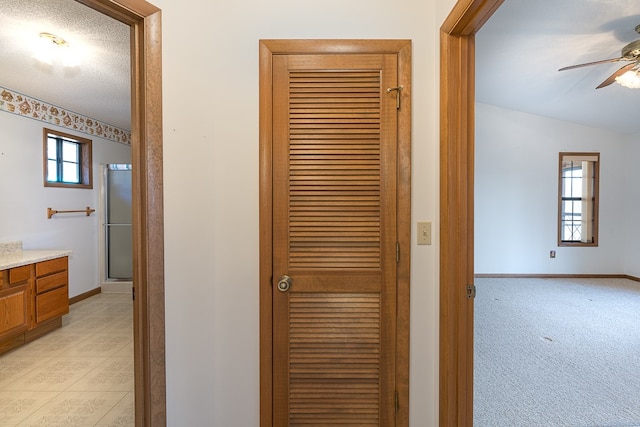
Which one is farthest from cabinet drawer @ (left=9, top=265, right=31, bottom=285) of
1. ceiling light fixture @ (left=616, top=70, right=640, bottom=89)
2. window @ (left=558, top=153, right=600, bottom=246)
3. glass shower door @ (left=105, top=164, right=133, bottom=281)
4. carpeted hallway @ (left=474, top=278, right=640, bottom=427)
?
window @ (left=558, top=153, right=600, bottom=246)

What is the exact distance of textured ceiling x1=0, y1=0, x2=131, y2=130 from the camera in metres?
1.72

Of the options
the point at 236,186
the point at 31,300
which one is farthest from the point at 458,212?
the point at 31,300

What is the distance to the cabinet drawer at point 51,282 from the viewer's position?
2.78 meters

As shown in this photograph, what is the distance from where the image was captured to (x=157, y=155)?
1.14 m

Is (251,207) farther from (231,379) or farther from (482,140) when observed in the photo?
(482,140)

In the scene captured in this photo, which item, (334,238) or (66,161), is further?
(66,161)

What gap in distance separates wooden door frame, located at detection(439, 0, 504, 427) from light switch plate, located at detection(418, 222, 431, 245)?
124 mm

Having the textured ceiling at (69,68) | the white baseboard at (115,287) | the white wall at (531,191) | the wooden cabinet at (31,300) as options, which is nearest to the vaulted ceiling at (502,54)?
the textured ceiling at (69,68)

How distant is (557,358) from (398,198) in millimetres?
2275

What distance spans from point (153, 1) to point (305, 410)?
1.84 meters

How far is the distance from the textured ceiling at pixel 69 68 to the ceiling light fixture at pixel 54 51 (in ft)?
0.13

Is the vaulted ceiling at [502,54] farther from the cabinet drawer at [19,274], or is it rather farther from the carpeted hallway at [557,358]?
the carpeted hallway at [557,358]

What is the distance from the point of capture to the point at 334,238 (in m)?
1.33

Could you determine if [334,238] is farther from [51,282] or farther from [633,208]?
[633,208]
